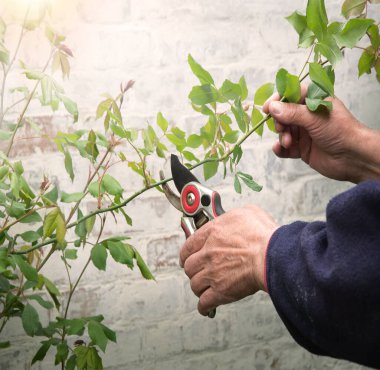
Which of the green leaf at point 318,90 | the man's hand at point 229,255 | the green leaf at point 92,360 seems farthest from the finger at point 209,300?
the green leaf at point 318,90

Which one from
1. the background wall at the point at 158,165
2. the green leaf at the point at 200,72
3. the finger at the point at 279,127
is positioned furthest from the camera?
the background wall at the point at 158,165

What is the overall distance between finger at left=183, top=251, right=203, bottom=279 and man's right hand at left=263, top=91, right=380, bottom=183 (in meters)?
0.26

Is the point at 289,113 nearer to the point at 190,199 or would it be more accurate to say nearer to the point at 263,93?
the point at 263,93

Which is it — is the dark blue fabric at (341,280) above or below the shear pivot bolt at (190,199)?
below

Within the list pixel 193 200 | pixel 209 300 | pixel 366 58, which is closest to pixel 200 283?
pixel 209 300

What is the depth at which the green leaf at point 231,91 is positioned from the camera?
72 centimetres

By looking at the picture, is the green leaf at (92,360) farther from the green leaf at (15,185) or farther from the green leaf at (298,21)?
the green leaf at (298,21)

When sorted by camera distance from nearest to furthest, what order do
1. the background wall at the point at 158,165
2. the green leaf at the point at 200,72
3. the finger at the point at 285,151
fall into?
the green leaf at the point at 200,72
the finger at the point at 285,151
the background wall at the point at 158,165

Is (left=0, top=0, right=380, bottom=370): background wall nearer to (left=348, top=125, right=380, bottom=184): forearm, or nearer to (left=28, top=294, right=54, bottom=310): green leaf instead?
(left=28, top=294, right=54, bottom=310): green leaf

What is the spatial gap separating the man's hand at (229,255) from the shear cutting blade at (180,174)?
0.08 m

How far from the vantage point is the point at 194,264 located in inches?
33.4

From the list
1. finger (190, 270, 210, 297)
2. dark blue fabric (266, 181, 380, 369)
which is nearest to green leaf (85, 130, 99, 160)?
finger (190, 270, 210, 297)

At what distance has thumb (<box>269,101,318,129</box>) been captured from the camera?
813 millimetres

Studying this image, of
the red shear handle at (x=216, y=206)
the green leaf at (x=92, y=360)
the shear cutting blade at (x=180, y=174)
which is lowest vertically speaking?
the green leaf at (x=92, y=360)
